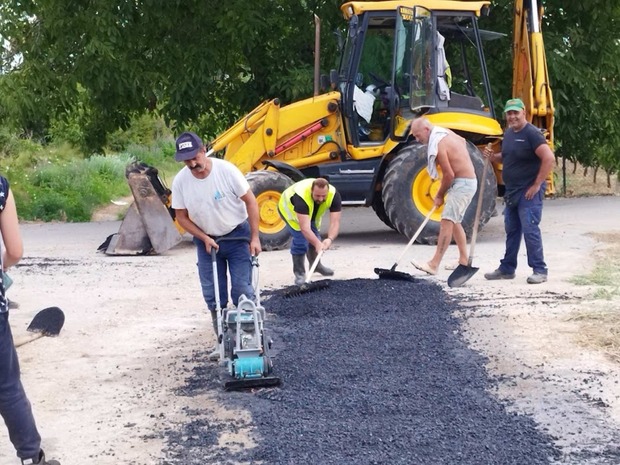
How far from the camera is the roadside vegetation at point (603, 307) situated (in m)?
7.56

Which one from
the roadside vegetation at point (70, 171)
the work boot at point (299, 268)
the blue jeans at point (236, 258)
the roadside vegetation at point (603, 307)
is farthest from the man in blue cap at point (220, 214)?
the roadside vegetation at point (70, 171)

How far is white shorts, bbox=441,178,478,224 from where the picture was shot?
10359 mm

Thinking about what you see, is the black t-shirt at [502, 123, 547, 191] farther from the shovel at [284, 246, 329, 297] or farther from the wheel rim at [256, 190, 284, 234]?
the wheel rim at [256, 190, 284, 234]

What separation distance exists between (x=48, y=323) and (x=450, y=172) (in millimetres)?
4155

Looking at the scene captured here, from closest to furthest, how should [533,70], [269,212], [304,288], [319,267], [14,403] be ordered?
[14,403] < [304,288] < [319,267] < [269,212] < [533,70]

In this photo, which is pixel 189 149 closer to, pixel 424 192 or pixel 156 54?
pixel 424 192

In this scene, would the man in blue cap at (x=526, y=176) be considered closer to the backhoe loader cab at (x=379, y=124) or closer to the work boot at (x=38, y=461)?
the backhoe loader cab at (x=379, y=124)

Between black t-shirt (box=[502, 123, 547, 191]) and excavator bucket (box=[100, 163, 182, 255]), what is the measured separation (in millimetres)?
4808

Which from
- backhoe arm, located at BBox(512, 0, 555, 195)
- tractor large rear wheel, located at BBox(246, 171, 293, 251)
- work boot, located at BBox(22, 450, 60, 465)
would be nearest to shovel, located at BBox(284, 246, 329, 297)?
tractor large rear wheel, located at BBox(246, 171, 293, 251)

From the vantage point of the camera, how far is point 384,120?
13.7m

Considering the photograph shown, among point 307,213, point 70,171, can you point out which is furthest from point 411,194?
point 70,171

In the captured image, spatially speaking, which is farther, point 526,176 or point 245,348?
point 526,176

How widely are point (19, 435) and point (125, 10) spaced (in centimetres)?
1248

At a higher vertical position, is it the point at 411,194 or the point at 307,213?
the point at 307,213
